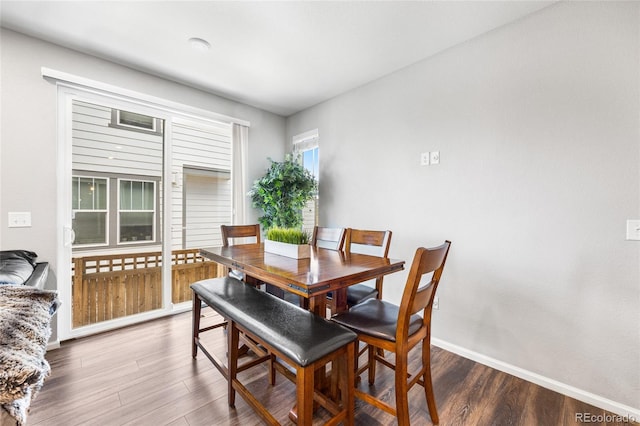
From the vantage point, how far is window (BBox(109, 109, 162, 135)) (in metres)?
2.76

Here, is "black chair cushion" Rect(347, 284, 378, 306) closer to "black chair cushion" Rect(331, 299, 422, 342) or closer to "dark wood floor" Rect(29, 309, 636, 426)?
"black chair cushion" Rect(331, 299, 422, 342)

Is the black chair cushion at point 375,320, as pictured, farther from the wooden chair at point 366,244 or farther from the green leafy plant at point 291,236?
the green leafy plant at point 291,236

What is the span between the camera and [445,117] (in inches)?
96.0

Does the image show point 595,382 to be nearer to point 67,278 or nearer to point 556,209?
point 556,209

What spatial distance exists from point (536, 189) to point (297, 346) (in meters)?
1.99

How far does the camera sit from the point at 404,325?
4.32 feet

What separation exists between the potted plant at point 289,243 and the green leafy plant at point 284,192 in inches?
53.4

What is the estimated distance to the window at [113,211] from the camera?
2.57m

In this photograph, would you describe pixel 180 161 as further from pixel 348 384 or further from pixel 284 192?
pixel 348 384

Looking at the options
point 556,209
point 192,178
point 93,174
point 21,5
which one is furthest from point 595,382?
point 21,5

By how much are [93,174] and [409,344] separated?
311cm

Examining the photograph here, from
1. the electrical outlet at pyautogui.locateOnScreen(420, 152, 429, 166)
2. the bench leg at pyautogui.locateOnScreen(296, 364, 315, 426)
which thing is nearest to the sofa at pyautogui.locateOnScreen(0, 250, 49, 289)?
the bench leg at pyautogui.locateOnScreen(296, 364, 315, 426)

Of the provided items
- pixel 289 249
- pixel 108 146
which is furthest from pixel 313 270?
pixel 108 146

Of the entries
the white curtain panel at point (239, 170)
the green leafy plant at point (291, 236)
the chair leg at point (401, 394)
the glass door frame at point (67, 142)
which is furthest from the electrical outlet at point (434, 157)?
the glass door frame at point (67, 142)
